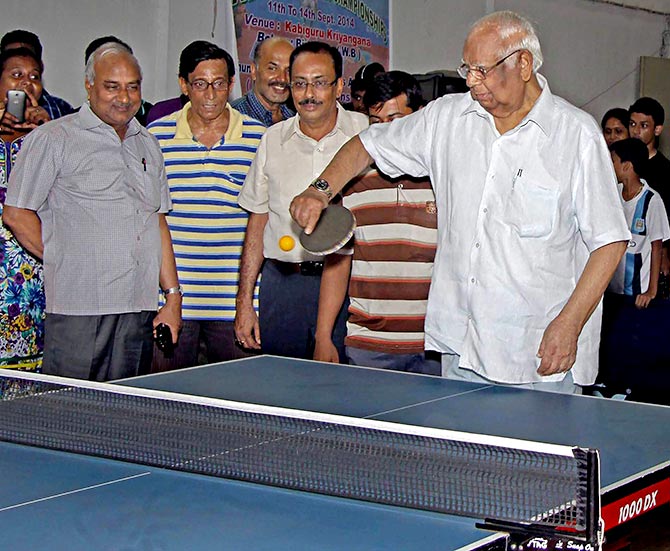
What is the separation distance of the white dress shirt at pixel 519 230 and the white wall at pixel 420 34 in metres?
3.91

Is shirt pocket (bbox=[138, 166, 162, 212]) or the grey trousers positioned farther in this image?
shirt pocket (bbox=[138, 166, 162, 212])

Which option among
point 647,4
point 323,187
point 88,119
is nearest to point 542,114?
point 323,187

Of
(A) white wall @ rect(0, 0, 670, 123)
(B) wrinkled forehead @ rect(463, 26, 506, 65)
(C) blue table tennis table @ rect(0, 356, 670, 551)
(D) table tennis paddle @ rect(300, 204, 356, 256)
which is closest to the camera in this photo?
(C) blue table tennis table @ rect(0, 356, 670, 551)

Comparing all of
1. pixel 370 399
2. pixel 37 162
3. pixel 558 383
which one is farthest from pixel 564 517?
pixel 37 162

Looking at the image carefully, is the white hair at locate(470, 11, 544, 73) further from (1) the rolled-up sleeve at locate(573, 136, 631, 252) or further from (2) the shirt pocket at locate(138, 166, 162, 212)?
(2) the shirt pocket at locate(138, 166, 162, 212)

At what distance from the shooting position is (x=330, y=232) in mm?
3250

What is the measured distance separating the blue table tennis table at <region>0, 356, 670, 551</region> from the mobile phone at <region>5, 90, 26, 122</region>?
1.89 meters

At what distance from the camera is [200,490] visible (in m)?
2.18

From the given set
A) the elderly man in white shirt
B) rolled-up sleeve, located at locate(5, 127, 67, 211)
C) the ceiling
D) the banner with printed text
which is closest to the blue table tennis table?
the elderly man in white shirt

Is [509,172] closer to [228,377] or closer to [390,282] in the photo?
[390,282]

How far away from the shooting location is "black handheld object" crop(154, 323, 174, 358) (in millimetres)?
4672

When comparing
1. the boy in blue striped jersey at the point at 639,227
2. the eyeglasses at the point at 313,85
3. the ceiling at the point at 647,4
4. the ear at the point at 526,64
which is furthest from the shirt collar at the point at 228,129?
the ceiling at the point at 647,4

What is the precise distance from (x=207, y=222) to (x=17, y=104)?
102 centimetres

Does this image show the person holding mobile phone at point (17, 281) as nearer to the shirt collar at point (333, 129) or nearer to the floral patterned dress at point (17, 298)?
the floral patterned dress at point (17, 298)
